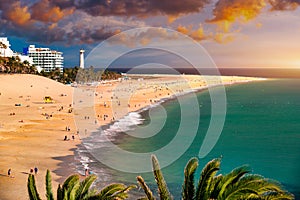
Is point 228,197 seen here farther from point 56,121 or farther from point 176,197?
point 56,121

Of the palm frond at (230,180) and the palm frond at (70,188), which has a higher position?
the palm frond at (230,180)

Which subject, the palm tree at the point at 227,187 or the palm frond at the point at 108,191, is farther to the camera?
the palm frond at the point at 108,191

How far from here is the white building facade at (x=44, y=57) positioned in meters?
149

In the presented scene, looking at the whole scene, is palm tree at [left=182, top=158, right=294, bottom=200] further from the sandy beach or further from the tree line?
the tree line

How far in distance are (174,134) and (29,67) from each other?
7115 centimetres

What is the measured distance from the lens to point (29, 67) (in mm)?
99688

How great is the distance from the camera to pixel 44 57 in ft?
494

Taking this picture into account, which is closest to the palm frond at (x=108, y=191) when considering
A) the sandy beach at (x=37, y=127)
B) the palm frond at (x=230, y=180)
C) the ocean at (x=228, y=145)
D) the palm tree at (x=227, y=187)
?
the palm tree at (x=227, y=187)

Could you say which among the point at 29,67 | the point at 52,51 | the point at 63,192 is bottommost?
the point at 63,192

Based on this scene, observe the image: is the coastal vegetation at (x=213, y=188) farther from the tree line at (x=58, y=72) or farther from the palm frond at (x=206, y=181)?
the tree line at (x=58, y=72)

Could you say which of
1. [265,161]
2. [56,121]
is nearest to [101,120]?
[56,121]

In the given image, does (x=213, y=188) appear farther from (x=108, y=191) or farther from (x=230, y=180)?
(x=108, y=191)

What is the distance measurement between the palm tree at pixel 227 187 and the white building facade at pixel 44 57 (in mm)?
147529

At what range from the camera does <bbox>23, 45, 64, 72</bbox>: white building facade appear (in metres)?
149
